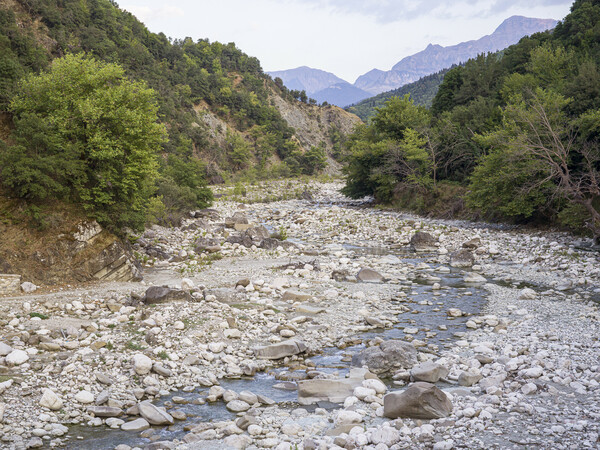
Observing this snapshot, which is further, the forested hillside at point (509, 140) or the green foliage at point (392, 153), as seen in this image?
the green foliage at point (392, 153)

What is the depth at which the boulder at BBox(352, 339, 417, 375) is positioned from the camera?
27.5ft

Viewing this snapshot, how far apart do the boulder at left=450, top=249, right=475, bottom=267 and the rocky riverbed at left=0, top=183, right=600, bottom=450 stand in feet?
2.44

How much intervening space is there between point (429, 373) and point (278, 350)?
322 centimetres

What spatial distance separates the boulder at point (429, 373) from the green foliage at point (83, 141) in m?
11.5

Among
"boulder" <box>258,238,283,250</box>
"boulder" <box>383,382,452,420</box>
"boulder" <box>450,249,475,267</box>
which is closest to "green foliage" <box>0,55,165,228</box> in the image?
"boulder" <box>258,238,283,250</box>

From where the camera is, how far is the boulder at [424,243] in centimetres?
2212

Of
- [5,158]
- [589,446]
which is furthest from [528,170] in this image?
[5,158]

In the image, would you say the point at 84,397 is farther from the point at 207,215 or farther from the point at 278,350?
the point at 207,215

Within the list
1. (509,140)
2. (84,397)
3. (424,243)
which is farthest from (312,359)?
(509,140)

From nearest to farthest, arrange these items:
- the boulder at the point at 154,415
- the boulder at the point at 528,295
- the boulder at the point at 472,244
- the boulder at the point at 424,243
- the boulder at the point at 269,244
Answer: the boulder at the point at 154,415 < the boulder at the point at 528,295 < the boulder at the point at 472,244 < the boulder at the point at 424,243 < the boulder at the point at 269,244

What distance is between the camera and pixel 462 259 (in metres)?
18.7

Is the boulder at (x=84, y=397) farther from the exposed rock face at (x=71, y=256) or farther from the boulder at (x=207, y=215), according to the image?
the boulder at (x=207, y=215)

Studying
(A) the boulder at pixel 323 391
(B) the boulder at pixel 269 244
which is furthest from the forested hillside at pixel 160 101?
(A) the boulder at pixel 323 391

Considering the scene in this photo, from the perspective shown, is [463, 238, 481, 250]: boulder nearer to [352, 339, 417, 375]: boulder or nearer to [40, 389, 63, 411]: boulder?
[352, 339, 417, 375]: boulder
